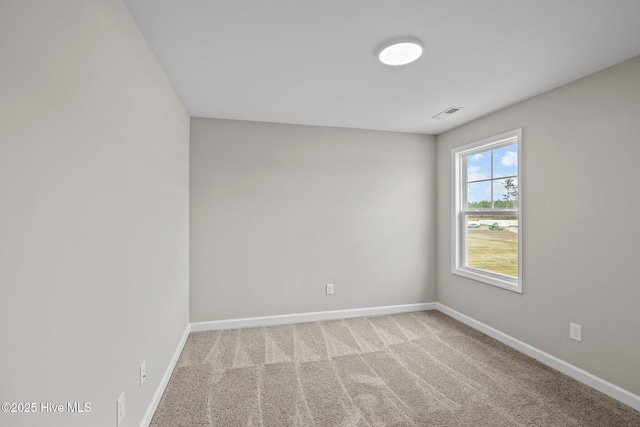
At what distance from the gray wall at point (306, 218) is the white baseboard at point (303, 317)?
7cm

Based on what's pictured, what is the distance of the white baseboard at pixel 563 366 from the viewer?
2000 millimetres

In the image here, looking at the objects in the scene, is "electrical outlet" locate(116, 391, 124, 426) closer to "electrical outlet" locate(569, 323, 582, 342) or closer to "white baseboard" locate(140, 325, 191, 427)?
"white baseboard" locate(140, 325, 191, 427)

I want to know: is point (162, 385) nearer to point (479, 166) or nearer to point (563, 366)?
point (563, 366)

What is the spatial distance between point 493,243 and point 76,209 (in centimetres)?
361

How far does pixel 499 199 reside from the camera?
314cm

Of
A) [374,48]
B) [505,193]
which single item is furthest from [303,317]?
[374,48]

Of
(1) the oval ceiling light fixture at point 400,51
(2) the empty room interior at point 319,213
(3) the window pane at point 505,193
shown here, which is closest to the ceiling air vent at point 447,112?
(2) the empty room interior at point 319,213

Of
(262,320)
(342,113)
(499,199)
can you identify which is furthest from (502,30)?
(262,320)

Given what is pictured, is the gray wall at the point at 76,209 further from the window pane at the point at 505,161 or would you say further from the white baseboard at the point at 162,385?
the window pane at the point at 505,161

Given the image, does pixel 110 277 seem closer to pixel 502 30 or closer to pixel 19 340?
pixel 19 340

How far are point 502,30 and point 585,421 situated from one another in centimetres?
252

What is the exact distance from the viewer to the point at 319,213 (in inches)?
141

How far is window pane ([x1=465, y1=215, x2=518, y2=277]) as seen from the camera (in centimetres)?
299

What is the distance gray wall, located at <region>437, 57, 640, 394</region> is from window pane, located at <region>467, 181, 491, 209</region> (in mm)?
539
